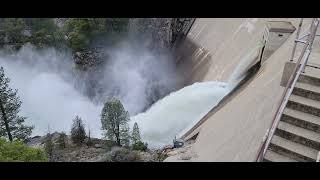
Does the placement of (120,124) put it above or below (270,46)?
below

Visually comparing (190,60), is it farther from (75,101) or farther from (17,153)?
(17,153)

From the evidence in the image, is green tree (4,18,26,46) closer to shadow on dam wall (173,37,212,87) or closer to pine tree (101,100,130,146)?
shadow on dam wall (173,37,212,87)

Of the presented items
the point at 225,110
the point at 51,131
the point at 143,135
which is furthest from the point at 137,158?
the point at 51,131

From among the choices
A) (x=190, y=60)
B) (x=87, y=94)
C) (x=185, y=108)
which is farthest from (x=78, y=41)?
(x=185, y=108)

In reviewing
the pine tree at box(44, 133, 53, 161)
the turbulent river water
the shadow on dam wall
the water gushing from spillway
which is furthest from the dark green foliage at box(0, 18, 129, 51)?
the water gushing from spillway

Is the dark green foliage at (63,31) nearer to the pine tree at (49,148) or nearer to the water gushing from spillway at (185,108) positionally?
the pine tree at (49,148)

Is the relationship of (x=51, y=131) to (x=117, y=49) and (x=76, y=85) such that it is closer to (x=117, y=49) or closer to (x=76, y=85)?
(x=76, y=85)
